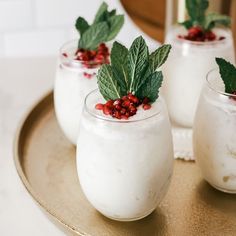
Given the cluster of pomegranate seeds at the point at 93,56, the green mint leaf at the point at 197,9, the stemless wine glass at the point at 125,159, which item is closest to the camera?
the stemless wine glass at the point at 125,159

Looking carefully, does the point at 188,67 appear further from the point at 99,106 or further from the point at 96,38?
the point at 99,106

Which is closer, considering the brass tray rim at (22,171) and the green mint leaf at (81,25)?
the brass tray rim at (22,171)

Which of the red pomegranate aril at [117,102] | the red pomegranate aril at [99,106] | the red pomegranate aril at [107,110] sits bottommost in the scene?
the red pomegranate aril at [99,106]

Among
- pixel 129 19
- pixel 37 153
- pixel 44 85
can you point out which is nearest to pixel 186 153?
pixel 37 153

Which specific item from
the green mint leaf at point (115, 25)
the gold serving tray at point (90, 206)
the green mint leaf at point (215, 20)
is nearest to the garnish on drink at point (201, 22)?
the green mint leaf at point (215, 20)

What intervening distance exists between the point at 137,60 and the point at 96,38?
0.25m

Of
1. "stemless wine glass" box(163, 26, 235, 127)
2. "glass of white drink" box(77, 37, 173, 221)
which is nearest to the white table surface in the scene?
"glass of white drink" box(77, 37, 173, 221)

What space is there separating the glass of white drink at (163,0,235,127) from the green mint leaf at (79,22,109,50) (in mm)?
162

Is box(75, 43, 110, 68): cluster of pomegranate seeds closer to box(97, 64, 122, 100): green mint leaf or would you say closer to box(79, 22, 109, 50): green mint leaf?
box(79, 22, 109, 50): green mint leaf

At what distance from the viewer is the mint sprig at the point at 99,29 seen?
1.08 m

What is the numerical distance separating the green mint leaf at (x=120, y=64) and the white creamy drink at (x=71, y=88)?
7.4 inches

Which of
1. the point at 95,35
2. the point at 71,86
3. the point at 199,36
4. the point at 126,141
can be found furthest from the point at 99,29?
the point at 126,141

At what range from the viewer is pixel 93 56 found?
1086 mm

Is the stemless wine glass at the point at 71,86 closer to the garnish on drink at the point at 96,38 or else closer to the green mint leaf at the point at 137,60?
the garnish on drink at the point at 96,38
